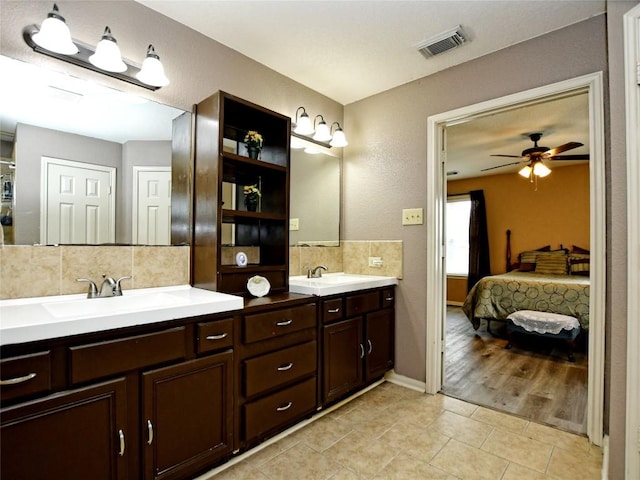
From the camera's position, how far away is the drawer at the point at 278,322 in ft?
5.59

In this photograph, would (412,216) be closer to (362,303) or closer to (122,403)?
(362,303)

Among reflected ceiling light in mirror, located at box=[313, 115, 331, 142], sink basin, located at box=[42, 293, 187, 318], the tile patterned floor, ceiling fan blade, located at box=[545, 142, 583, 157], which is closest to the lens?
sink basin, located at box=[42, 293, 187, 318]

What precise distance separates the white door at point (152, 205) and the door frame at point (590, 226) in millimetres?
1836

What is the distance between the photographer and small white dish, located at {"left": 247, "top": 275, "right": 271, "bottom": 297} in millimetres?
2012

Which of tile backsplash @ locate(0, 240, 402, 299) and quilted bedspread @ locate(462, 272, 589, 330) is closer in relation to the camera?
tile backsplash @ locate(0, 240, 402, 299)

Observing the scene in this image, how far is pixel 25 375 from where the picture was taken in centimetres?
108

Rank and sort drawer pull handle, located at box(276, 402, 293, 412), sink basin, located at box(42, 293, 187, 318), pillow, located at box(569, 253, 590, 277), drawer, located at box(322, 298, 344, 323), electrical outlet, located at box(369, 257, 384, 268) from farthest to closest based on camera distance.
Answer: pillow, located at box(569, 253, 590, 277)
electrical outlet, located at box(369, 257, 384, 268)
drawer, located at box(322, 298, 344, 323)
drawer pull handle, located at box(276, 402, 293, 412)
sink basin, located at box(42, 293, 187, 318)

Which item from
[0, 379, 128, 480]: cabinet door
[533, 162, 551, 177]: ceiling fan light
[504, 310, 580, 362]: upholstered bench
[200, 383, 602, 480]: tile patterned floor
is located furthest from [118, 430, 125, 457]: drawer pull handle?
[533, 162, 551, 177]: ceiling fan light

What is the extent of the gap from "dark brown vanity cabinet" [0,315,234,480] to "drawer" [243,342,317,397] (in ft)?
0.38

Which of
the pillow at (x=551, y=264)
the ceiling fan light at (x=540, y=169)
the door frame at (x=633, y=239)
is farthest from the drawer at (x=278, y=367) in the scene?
the pillow at (x=551, y=264)

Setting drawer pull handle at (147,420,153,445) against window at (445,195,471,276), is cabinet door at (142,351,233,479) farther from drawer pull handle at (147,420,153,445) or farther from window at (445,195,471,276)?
window at (445,195,471,276)

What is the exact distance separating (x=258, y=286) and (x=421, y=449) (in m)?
1.29

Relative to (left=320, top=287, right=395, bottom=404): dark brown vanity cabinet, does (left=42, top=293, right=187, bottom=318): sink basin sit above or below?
above

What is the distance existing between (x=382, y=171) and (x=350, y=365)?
1.59 m
